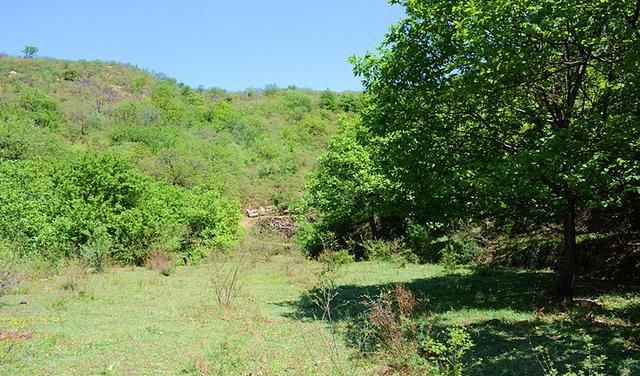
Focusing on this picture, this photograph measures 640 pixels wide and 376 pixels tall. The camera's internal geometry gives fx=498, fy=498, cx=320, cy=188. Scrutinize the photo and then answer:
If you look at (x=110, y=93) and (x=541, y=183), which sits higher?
(x=110, y=93)

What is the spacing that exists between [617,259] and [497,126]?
573 cm

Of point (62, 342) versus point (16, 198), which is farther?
point (16, 198)

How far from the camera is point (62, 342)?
31.7 feet

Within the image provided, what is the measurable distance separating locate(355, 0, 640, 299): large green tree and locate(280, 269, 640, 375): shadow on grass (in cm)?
142

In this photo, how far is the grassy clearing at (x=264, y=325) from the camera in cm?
809

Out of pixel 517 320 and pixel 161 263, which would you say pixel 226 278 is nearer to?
pixel 517 320

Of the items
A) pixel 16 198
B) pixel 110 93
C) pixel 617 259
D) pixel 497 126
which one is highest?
pixel 110 93

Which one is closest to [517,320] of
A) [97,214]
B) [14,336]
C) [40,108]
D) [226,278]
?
[226,278]

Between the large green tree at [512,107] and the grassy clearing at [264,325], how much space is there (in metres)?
2.26

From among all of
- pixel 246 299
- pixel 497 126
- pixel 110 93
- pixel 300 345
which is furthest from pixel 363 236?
pixel 110 93

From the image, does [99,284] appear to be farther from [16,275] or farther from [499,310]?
[499,310]

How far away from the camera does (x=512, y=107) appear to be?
12188mm

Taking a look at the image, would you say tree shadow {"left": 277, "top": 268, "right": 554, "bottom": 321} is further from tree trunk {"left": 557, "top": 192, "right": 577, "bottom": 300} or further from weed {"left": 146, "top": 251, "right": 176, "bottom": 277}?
weed {"left": 146, "top": 251, "right": 176, "bottom": 277}

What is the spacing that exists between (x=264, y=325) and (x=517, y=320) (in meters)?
5.58
